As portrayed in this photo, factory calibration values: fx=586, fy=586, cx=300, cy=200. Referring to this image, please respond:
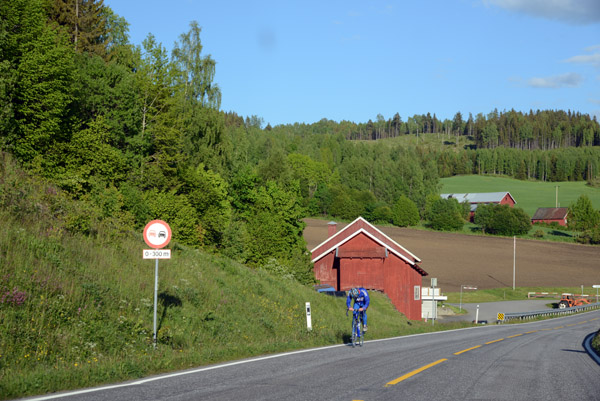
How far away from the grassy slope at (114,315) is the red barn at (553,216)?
121m

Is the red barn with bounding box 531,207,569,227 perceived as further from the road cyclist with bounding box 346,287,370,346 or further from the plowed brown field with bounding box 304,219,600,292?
the road cyclist with bounding box 346,287,370,346

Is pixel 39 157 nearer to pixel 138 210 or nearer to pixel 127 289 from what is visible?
pixel 138 210

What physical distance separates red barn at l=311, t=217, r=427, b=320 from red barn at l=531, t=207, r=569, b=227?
300ft

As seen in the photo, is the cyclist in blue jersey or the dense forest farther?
the dense forest

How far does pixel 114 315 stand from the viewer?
13.3m

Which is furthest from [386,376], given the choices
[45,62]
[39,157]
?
[45,62]

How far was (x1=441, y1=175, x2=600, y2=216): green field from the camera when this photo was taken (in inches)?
6196

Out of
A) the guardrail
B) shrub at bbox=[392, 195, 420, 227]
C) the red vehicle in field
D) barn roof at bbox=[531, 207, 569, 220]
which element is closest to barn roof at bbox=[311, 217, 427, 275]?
the guardrail

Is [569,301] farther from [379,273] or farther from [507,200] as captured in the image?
[507,200]

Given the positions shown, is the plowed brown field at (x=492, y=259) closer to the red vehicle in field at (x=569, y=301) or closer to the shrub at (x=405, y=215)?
the shrub at (x=405, y=215)

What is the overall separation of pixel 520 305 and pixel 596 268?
3000cm

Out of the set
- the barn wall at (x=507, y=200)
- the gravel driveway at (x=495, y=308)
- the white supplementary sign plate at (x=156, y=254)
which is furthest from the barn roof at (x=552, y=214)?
the white supplementary sign plate at (x=156, y=254)

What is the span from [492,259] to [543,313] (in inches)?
1527

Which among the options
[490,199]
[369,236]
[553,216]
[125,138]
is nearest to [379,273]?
[369,236]
